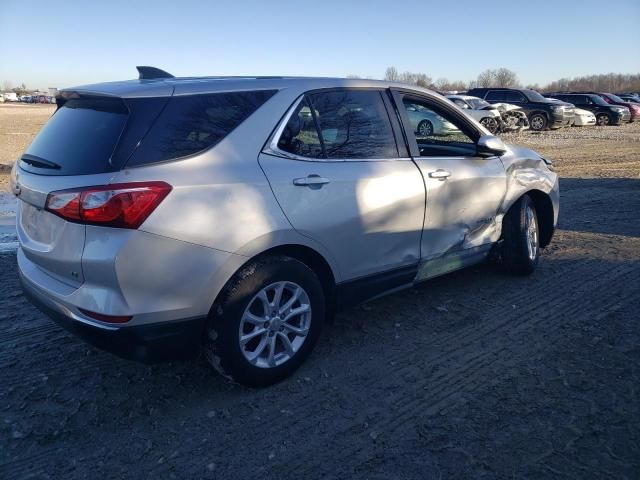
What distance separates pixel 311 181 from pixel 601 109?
29.4 meters

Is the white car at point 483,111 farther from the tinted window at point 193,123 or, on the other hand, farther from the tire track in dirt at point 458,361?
the tinted window at point 193,123

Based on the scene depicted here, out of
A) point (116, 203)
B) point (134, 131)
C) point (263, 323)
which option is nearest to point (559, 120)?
point (263, 323)

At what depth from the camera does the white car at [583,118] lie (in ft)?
82.1

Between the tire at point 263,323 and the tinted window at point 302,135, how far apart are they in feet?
2.15

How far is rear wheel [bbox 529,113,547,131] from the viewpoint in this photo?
2347 centimetres

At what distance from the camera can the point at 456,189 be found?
4031mm

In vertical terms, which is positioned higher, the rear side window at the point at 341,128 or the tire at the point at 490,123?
the rear side window at the point at 341,128

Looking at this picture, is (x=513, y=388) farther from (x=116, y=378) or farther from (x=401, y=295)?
(x=116, y=378)

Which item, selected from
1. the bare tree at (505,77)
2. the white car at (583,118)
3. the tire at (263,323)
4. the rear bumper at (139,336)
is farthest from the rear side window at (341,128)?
the bare tree at (505,77)

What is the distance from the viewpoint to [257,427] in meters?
2.78

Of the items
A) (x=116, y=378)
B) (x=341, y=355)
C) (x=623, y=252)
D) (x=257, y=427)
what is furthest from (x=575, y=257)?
(x=116, y=378)

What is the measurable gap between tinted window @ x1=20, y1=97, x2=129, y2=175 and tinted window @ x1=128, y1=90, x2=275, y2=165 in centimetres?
17

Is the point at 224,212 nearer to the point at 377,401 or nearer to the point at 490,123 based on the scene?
the point at 377,401

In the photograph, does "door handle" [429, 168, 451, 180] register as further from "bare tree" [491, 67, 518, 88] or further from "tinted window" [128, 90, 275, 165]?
"bare tree" [491, 67, 518, 88]
